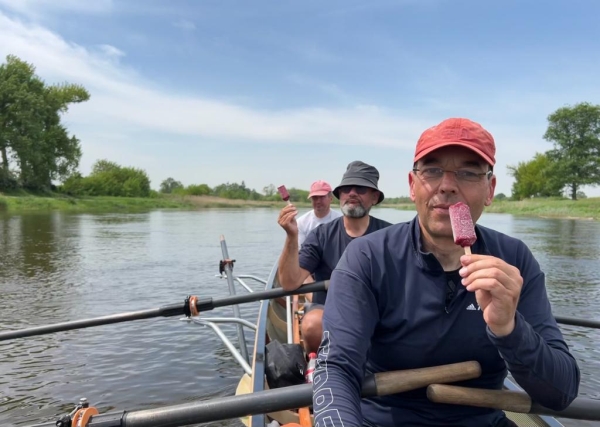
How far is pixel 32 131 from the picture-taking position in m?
45.5

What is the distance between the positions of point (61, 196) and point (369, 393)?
5404 centimetres

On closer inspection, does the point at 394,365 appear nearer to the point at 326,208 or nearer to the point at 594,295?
the point at 326,208

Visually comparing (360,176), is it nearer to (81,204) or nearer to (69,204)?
(69,204)

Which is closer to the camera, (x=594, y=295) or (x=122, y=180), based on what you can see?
(x=594, y=295)

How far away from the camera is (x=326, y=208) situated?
679cm

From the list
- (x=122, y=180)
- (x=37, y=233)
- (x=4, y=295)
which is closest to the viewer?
(x=4, y=295)

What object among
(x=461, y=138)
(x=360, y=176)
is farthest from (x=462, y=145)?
(x=360, y=176)

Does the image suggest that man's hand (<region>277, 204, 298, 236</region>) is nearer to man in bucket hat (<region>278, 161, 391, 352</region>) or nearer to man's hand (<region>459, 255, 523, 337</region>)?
man in bucket hat (<region>278, 161, 391, 352</region>)

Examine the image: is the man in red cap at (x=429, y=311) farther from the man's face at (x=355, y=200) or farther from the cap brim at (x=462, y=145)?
the man's face at (x=355, y=200)

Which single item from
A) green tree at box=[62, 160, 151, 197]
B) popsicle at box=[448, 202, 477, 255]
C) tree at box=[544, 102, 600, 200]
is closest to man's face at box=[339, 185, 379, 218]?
popsicle at box=[448, 202, 477, 255]

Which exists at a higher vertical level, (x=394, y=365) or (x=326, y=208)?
(x=326, y=208)

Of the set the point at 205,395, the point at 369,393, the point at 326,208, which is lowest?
the point at 205,395

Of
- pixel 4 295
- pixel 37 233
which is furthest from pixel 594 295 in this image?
pixel 37 233

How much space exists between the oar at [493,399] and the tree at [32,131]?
166ft
